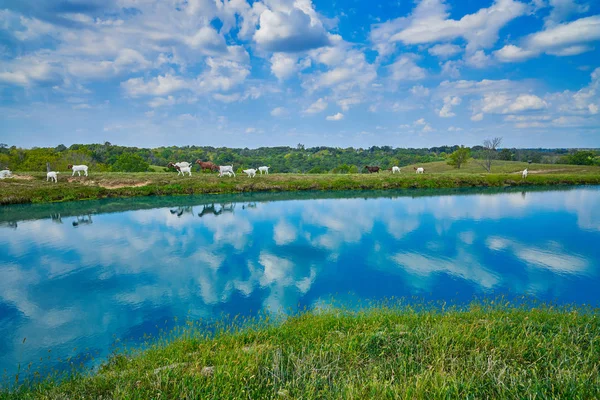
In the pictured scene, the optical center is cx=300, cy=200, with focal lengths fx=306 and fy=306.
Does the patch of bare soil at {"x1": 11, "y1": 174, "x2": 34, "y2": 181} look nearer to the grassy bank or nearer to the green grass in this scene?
the green grass

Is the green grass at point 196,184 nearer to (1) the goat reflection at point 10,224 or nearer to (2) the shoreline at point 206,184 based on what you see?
(2) the shoreline at point 206,184

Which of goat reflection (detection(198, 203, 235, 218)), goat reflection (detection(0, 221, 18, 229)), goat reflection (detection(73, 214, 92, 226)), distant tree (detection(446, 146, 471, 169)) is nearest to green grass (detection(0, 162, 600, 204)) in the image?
goat reflection (detection(198, 203, 235, 218))

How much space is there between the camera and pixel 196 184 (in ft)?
119

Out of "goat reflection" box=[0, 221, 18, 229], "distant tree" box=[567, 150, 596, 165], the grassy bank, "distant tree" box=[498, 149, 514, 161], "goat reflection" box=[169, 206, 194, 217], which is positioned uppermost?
"distant tree" box=[498, 149, 514, 161]

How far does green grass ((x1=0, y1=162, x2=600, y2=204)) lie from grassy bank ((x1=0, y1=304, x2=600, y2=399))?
3070 cm

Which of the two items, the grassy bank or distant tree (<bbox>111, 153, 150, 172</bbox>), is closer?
the grassy bank

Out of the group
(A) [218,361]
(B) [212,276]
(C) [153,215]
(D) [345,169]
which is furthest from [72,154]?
(A) [218,361]

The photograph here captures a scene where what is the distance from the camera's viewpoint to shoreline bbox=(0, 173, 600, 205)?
98.5ft

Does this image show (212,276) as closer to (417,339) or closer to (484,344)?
(417,339)

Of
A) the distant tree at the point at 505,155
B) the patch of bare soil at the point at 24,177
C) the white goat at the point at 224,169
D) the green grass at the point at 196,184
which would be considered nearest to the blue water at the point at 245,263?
the green grass at the point at 196,184

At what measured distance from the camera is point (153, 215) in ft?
80.9

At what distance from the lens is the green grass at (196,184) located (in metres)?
30.1

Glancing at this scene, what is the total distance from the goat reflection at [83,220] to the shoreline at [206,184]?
849cm

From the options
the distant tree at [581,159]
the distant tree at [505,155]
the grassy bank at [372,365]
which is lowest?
the grassy bank at [372,365]
